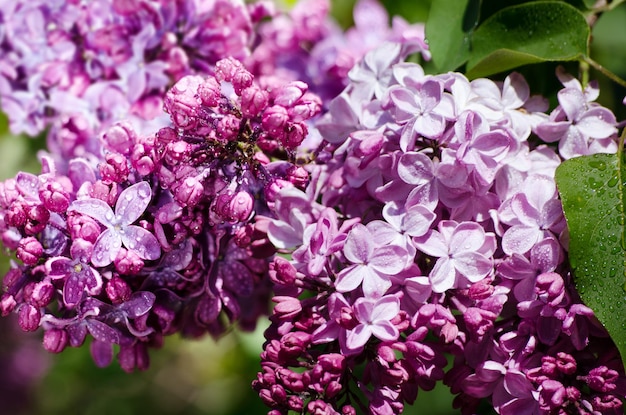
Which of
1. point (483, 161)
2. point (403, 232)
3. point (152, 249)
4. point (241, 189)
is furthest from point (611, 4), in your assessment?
point (152, 249)

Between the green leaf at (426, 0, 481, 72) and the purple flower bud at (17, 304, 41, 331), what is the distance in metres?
0.70

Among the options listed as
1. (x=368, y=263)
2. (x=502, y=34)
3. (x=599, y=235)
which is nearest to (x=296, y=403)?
(x=368, y=263)

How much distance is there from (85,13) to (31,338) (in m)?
1.96

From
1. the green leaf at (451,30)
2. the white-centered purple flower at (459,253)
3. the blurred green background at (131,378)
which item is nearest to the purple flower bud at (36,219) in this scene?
the white-centered purple flower at (459,253)

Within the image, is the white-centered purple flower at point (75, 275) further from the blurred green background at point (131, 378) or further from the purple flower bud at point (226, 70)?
the blurred green background at point (131, 378)

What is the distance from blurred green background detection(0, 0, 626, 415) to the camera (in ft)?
7.66

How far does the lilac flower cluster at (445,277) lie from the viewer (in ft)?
3.21

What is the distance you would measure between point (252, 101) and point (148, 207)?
21 cm

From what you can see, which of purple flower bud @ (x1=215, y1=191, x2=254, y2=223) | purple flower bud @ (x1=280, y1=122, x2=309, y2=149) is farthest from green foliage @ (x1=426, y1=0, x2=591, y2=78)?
purple flower bud @ (x1=215, y1=191, x2=254, y2=223)

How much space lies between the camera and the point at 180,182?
1.01m

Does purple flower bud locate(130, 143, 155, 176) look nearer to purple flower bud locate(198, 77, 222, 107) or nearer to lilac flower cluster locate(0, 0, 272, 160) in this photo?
purple flower bud locate(198, 77, 222, 107)

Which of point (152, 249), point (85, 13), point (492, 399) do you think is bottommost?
point (492, 399)

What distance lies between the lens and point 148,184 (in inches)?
40.8

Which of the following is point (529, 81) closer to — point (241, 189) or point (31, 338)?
point (241, 189)
